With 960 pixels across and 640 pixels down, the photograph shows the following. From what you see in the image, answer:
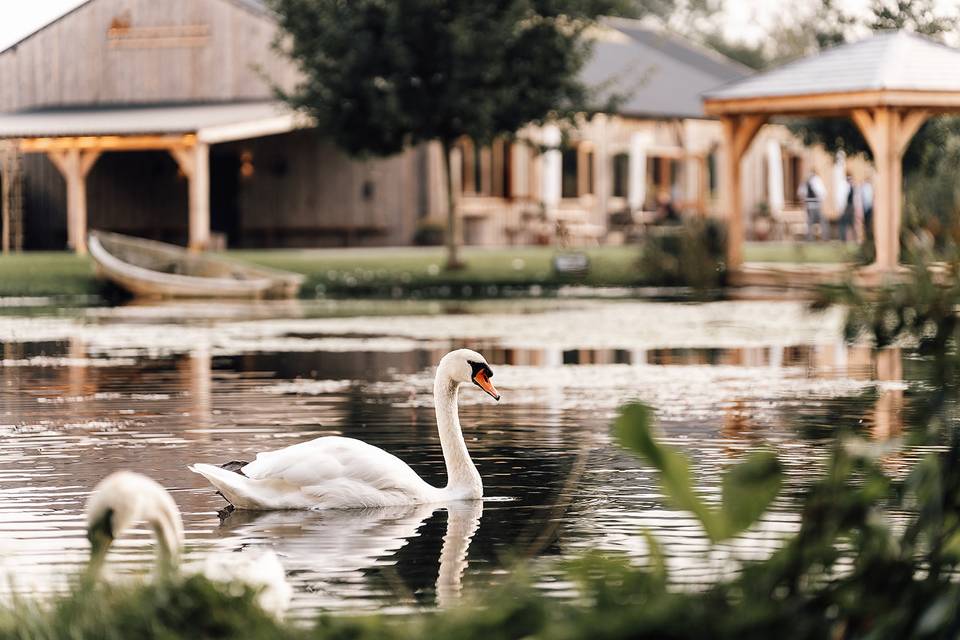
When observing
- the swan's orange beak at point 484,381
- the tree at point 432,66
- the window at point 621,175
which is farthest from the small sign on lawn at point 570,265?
the swan's orange beak at point 484,381

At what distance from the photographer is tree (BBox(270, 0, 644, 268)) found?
35688 mm

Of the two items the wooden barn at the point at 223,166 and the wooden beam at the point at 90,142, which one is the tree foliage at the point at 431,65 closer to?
the wooden beam at the point at 90,142

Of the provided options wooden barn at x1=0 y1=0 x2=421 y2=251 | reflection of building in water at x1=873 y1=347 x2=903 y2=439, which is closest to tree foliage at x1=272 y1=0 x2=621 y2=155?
wooden barn at x1=0 y1=0 x2=421 y2=251

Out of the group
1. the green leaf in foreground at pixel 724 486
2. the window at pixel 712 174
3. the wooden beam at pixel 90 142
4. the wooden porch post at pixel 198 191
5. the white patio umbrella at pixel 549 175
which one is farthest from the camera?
the window at pixel 712 174

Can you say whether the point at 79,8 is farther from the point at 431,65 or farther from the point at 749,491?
the point at 749,491

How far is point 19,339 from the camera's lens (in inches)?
987

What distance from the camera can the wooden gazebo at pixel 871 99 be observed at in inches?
1277

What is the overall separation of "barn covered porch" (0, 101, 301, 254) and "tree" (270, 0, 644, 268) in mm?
3019

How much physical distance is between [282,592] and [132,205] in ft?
146

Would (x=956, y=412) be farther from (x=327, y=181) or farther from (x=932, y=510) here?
(x=327, y=181)

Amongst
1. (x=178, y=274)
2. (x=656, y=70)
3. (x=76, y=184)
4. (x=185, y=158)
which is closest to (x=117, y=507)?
(x=178, y=274)

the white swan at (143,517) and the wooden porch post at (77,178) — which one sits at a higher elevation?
the wooden porch post at (77,178)

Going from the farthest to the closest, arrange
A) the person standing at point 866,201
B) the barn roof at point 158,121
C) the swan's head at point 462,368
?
1. the person standing at point 866,201
2. the barn roof at point 158,121
3. the swan's head at point 462,368

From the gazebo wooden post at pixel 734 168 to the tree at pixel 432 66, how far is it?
2827mm
